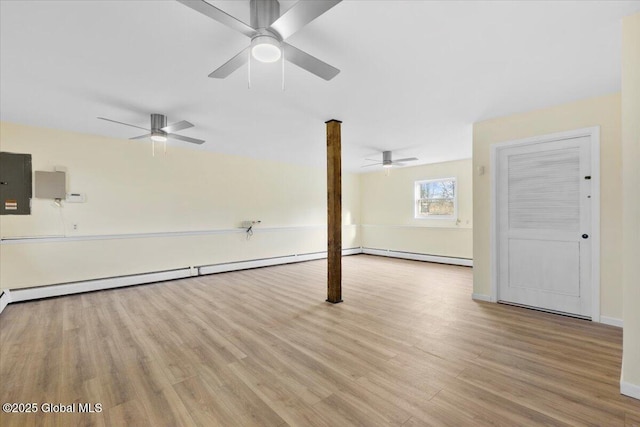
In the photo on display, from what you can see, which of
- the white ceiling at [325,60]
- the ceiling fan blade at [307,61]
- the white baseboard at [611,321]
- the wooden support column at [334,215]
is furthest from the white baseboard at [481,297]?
the ceiling fan blade at [307,61]

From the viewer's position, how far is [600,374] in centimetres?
219

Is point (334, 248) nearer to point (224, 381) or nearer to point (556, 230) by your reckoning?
point (224, 381)

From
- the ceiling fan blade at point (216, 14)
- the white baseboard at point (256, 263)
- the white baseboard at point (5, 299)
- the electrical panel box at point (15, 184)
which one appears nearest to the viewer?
the ceiling fan blade at point (216, 14)

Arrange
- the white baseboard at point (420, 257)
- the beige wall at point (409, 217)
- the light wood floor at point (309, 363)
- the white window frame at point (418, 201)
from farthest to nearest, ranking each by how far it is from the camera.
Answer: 1. the white window frame at point (418, 201)
2. the beige wall at point (409, 217)
3. the white baseboard at point (420, 257)
4. the light wood floor at point (309, 363)

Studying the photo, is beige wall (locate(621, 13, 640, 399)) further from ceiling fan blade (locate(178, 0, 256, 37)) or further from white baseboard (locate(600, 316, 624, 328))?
ceiling fan blade (locate(178, 0, 256, 37))

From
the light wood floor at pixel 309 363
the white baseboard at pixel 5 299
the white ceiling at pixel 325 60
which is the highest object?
the white ceiling at pixel 325 60

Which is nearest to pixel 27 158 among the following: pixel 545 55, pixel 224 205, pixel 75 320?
pixel 75 320

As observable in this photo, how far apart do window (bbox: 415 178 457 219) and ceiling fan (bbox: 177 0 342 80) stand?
19.9 ft

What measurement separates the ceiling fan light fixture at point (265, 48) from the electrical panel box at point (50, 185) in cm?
452

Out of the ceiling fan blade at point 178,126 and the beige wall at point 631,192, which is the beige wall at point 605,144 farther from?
the ceiling fan blade at point 178,126

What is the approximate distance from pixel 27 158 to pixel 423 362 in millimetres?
6094

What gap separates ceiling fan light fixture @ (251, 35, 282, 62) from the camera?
1.84m

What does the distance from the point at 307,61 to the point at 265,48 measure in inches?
13.1

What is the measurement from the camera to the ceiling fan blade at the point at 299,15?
4.95 ft
